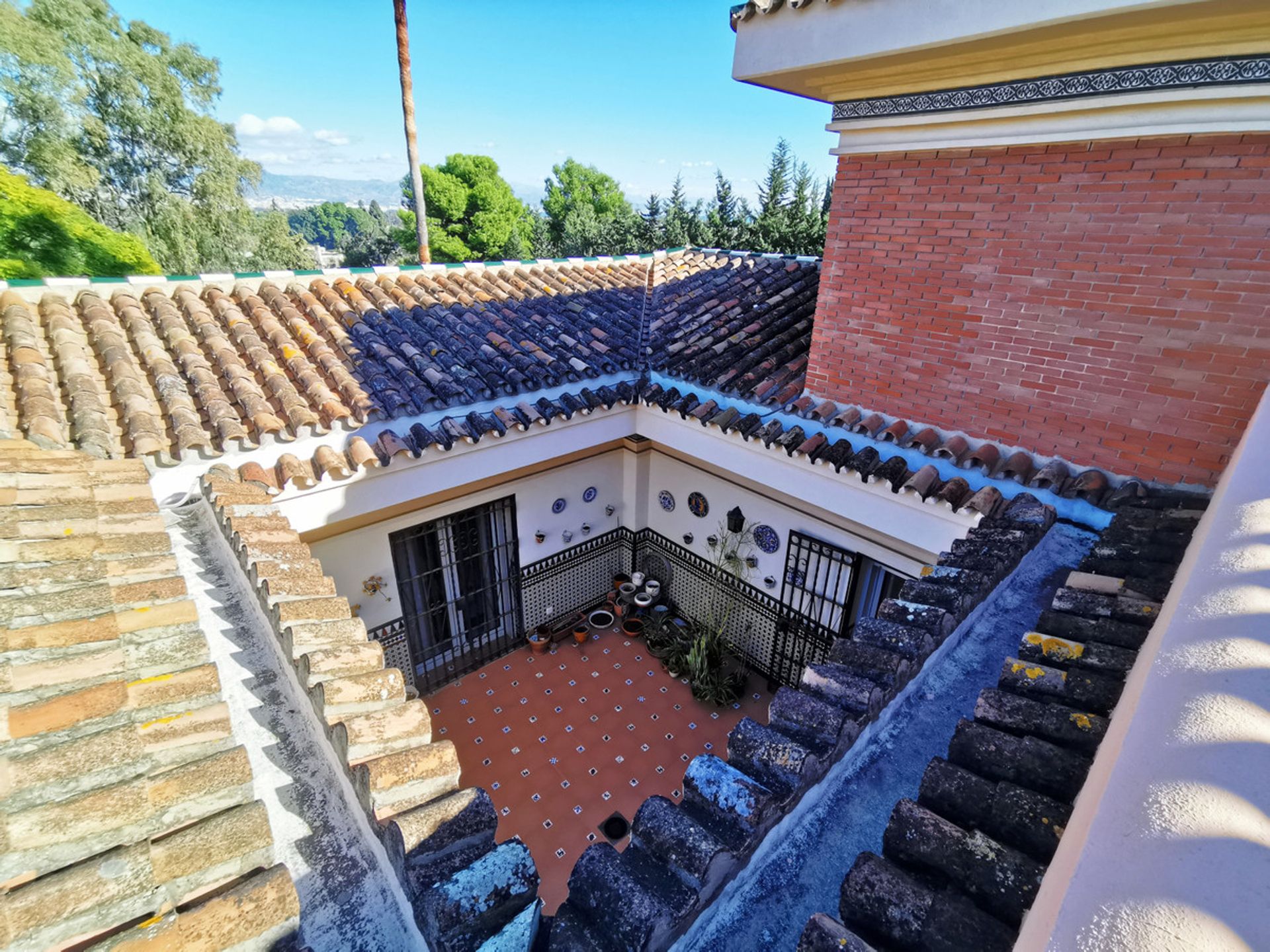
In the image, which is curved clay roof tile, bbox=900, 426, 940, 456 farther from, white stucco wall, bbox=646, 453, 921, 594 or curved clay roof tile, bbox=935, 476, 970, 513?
white stucco wall, bbox=646, 453, 921, 594

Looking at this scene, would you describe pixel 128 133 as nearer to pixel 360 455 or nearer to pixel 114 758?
pixel 360 455

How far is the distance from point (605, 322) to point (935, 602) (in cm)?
575

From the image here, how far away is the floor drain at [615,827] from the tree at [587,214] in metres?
29.7

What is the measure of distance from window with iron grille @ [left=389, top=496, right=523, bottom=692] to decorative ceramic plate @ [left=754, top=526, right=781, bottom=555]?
3.16 m

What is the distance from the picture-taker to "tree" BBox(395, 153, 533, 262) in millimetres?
30453

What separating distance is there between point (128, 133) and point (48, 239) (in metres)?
9.88

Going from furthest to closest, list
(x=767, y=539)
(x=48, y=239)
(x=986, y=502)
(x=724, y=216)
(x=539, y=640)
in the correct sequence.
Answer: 1. (x=724, y=216)
2. (x=48, y=239)
3. (x=539, y=640)
4. (x=767, y=539)
5. (x=986, y=502)

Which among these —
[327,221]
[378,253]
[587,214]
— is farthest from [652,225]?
[327,221]

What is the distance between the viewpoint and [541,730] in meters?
7.12

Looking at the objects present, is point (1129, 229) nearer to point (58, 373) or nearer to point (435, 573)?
point (435, 573)

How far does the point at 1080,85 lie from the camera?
12.0ft

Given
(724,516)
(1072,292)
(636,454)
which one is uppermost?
(1072,292)

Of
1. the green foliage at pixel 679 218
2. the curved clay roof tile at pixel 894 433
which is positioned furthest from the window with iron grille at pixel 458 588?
the green foliage at pixel 679 218

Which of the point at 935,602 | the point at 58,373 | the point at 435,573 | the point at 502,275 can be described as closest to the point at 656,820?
the point at 935,602
